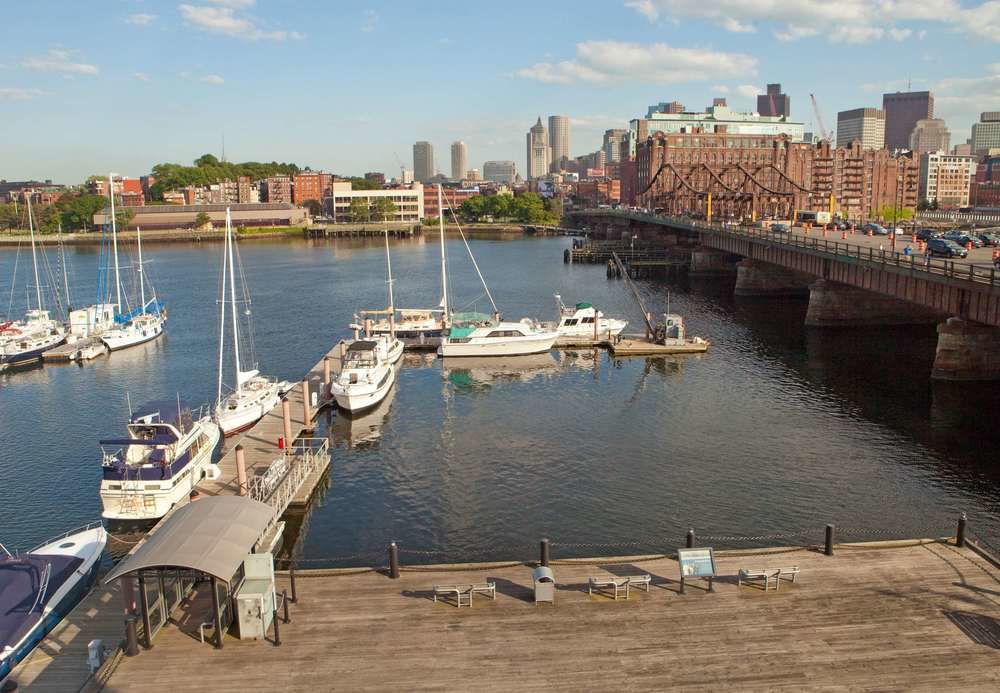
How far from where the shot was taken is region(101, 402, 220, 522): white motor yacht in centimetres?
3328

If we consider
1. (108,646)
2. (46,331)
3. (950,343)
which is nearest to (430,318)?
(46,331)

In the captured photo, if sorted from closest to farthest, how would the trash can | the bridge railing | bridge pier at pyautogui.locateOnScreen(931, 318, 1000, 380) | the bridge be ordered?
1. the trash can
2. the bridge railing
3. the bridge
4. bridge pier at pyautogui.locateOnScreen(931, 318, 1000, 380)

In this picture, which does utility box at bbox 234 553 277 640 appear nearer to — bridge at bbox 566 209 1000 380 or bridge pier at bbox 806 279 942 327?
bridge at bbox 566 209 1000 380

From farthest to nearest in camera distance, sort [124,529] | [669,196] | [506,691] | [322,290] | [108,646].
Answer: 1. [669,196]
2. [322,290]
3. [124,529]
4. [108,646]
5. [506,691]

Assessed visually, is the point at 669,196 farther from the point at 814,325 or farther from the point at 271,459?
the point at 271,459

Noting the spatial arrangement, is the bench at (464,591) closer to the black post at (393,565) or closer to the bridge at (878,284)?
the black post at (393,565)

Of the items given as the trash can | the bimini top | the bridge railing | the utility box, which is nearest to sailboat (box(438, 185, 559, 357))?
the bridge railing

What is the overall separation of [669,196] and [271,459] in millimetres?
166110

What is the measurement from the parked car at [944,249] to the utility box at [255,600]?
66633mm

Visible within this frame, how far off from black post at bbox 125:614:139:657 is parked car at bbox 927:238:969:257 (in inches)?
2739

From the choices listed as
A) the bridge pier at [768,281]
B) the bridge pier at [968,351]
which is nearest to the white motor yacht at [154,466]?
the bridge pier at [968,351]

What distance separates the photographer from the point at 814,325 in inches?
3046

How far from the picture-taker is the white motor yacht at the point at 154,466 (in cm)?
3328

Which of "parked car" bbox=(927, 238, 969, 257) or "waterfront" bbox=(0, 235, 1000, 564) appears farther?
"parked car" bbox=(927, 238, 969, 257)
